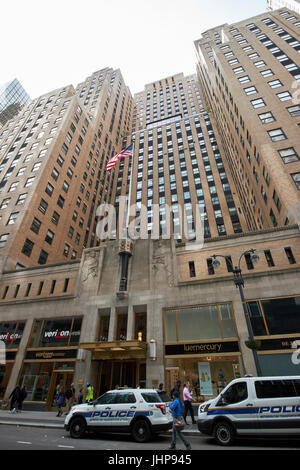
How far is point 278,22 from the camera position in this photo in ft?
145

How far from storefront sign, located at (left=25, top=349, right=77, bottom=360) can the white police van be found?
15.2 metres

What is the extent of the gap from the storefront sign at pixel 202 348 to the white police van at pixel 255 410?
366 inches

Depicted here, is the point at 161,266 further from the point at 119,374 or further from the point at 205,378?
the point at 119,374

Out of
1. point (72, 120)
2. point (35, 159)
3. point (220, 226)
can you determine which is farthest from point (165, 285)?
point (72, 120)

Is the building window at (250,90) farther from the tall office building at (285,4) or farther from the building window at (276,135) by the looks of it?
the tall office building at (285,4)

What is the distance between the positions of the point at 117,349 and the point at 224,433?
12.1 m

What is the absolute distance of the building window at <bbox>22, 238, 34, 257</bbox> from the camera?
32.9 meters

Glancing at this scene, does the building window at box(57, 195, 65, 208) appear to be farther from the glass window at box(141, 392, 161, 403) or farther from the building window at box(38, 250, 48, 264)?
the glass window at box(141, 392, 161, 403)

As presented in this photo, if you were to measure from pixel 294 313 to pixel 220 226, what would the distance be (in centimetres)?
3008

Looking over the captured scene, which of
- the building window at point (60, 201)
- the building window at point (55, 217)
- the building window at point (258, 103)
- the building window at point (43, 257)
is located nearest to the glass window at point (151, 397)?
the building window at point (43, 257)

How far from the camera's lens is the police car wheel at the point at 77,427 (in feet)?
32.5

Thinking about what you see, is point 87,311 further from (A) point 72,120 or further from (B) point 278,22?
(B) point 278,22
